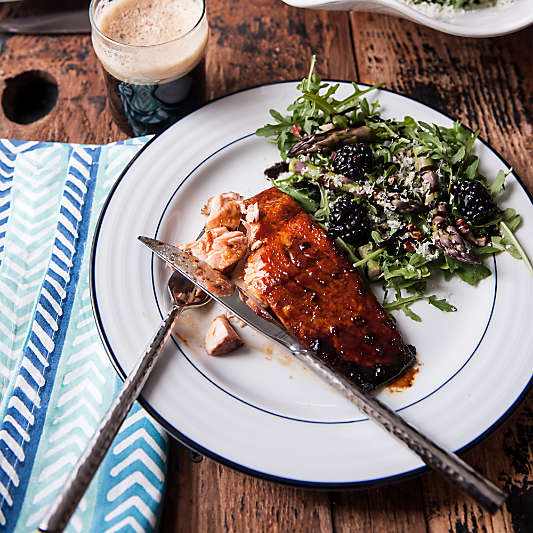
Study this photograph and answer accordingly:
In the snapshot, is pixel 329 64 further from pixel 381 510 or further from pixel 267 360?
pixel 381 510

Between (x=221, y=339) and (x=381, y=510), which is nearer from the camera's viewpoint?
(x=381, y=510)

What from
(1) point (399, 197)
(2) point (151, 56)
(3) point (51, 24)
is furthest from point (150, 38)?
(1) point (399, 197)

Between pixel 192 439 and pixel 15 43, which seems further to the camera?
pixel 15 43

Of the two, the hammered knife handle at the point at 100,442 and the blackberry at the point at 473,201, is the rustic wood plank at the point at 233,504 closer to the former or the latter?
the hammered knife handle at the point at 100,442

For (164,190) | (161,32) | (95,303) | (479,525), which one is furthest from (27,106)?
(479,525)

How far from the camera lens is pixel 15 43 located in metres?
3.78

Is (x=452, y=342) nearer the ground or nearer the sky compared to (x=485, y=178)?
nearer the ground

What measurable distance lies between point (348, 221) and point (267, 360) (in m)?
0.77

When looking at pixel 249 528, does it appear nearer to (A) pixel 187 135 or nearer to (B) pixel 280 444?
(B) pixel 280 444

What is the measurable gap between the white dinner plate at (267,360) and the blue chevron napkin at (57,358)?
205 mm

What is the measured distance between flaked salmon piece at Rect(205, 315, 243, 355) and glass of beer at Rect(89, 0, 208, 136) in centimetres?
136

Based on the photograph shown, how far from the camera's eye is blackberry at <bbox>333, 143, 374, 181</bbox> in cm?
278

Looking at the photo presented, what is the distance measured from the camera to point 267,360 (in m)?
2.50

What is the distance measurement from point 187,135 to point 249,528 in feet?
6.52
